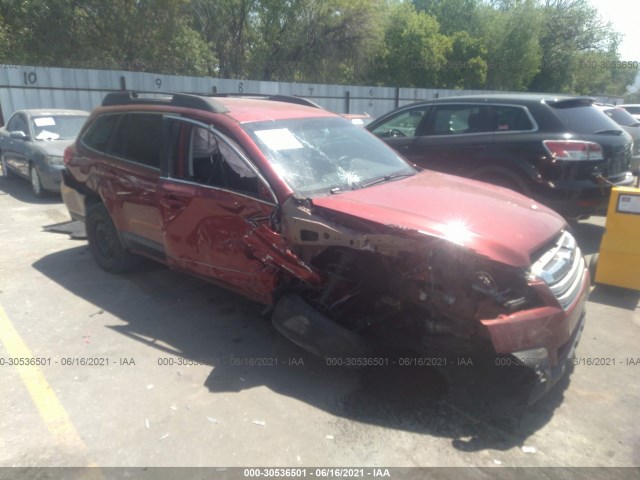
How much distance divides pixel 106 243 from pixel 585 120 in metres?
5.92

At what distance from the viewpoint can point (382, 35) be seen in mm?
27516

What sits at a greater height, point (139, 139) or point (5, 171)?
point (139, 139)

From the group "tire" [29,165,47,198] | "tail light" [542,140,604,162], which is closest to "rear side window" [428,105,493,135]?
"tail light" [542,140,604,162]

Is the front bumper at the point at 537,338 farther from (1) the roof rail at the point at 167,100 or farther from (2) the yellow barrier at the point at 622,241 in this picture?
(1) the roof rail at the point at 167,100

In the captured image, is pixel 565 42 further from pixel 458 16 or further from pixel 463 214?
pixel 463 214

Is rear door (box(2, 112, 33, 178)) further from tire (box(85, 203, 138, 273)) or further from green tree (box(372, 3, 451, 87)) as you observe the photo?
green tree (box(372, 3, 451, 87))

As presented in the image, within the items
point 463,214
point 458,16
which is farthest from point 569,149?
point 458,16

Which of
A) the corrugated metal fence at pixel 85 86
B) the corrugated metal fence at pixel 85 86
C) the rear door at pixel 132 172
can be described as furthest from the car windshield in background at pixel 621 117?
the corrugated metal fence at pixel 85 86

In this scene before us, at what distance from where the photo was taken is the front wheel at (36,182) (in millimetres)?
8906

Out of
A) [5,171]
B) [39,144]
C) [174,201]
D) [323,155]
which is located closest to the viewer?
[323,155]

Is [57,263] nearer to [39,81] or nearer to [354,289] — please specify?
[354,289]

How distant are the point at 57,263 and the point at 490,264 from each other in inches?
198

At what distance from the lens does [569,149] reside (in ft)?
18.9

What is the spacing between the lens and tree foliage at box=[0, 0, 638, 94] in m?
20.4
